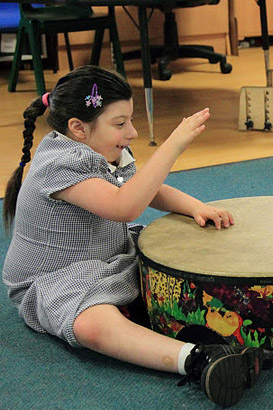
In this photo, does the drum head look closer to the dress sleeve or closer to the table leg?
the dress sleeve

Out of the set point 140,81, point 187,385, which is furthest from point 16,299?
point 140,81

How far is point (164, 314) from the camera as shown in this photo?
1290 mm

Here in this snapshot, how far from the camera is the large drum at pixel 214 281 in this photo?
1.19 m

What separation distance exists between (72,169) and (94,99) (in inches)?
6.0

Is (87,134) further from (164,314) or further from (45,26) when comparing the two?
(45,26)

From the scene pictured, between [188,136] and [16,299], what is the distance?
0.50m

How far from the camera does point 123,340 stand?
4.04ft

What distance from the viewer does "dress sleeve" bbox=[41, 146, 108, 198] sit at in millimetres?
1334

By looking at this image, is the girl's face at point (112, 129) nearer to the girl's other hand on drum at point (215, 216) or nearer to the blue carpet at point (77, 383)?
the girl's other hand on drum at point (215, 216)

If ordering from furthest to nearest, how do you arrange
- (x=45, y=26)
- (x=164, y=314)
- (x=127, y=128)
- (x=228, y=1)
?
(x=228, y=1) → (x=45, y=26) → (x=127, y=128) → (x=164, y=314)

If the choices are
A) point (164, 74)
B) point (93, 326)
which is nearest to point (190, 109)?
point (164, 74)

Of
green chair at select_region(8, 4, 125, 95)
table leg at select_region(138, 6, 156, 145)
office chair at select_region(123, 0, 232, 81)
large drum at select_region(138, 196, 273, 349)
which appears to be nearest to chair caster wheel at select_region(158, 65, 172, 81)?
office chair at select_region(123, 0, 232, 81)

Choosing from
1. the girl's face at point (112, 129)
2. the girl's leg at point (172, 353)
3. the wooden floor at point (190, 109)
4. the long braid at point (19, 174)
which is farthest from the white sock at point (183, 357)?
the wooden floor at point (190, 109)

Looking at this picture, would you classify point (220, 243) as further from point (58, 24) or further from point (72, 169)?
point (58, 24)
